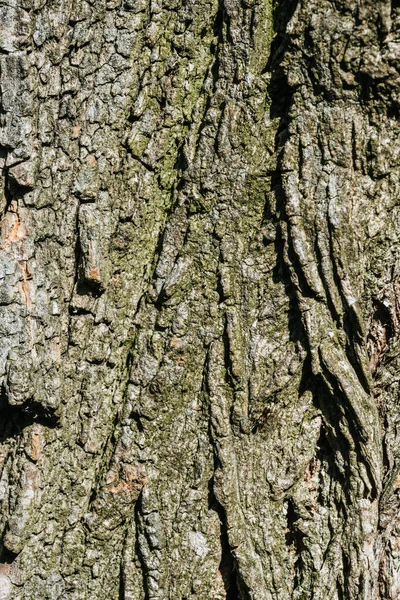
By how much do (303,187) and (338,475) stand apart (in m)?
0.79

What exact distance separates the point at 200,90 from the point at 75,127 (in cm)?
34

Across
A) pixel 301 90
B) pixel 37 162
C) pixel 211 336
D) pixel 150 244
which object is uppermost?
pixel 301 90

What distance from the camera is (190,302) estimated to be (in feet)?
6.17

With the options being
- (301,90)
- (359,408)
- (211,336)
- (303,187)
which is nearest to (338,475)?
(359,408)

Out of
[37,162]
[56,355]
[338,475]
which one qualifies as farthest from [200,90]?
[338,475]

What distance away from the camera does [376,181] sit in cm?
184

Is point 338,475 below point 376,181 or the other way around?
below

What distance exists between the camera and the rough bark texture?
1826 mm

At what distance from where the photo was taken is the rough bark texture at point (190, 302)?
183cm

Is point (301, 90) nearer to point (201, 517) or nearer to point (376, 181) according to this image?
point (376, 181)

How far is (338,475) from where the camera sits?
6.46 feet

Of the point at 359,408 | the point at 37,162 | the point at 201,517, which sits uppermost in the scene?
the point at 37,162

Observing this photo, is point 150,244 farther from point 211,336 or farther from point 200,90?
point 200,90

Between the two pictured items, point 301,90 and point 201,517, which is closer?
point 301,90
